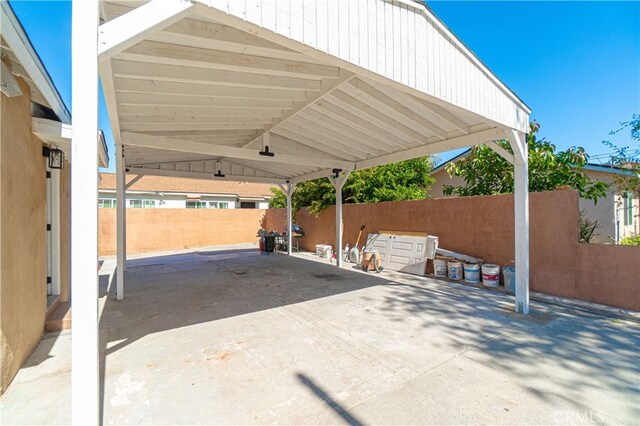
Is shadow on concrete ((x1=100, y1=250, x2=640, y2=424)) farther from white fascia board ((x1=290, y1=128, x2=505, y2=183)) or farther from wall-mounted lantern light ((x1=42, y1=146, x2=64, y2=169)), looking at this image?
white fascia board ((x1=290, y1=128, x2=505, y2=183))

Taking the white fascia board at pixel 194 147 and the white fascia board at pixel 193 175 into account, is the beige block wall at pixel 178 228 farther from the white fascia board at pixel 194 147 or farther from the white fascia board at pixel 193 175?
the white fascia board at pixel 194 147

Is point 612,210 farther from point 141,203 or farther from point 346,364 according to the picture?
point 141,203

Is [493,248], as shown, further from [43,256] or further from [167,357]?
[43,256]

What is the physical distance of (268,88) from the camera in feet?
13.0

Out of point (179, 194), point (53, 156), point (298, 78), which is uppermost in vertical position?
point (298, 78)

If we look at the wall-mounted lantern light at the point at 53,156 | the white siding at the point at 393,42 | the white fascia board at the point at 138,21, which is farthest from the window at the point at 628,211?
the wall-mounted lantern light at the point at 53,156

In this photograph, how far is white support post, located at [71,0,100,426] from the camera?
6.13ft

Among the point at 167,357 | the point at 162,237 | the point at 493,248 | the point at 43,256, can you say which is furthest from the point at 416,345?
the point at 162,237

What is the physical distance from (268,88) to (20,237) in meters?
3.15

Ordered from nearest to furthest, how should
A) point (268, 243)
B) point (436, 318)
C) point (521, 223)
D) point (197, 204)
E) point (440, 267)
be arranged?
point (436, 318) → point (521, 223) → point (440, 267) → point (268, 243) → point (197, 204)

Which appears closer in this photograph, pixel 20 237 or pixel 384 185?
pixel 20 237

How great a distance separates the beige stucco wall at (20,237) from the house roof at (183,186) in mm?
15314

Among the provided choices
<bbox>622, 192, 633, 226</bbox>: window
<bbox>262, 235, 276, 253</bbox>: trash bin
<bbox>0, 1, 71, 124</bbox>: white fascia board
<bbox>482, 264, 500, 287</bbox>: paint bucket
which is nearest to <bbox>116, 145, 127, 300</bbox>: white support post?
<bbox>0, 1, 71, 124</bbox>: white fascia board

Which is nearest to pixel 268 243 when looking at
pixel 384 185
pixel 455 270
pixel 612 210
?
pixel 384 185
